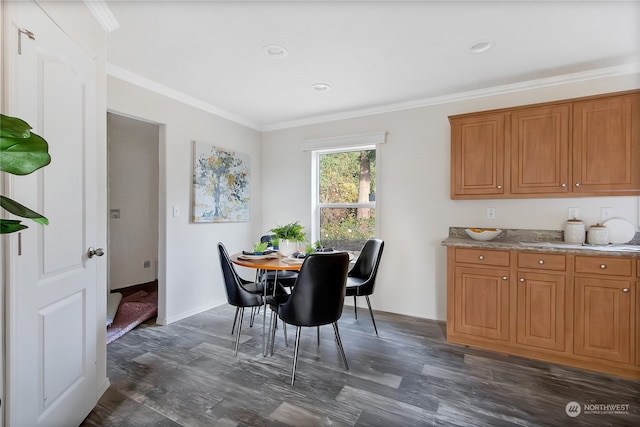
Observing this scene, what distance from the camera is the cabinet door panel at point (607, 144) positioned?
2273mm

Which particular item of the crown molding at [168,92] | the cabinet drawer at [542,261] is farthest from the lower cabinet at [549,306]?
the crown molding at [168,92]

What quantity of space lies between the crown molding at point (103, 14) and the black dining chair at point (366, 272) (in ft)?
8.76

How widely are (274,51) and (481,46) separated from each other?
5.16 feet

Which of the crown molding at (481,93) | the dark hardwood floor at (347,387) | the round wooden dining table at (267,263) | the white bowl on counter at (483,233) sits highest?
the crown molding at (481,93)

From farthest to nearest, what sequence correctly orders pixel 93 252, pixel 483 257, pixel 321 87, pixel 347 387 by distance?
1. pixel 321 87
2. pixel 483 257
3. pixel 347 387
4. pixel 93 252

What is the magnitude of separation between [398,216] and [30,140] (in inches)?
125

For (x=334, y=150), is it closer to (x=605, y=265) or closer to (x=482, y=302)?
(x=482, y=302)

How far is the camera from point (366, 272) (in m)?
3.10

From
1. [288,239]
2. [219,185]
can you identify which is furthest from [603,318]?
[219,185]

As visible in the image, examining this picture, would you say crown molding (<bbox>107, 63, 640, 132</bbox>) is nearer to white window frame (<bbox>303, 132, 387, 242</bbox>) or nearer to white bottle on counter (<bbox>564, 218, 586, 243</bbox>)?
white window frame (<bbox>303, 132, 387, 242</bbox>)

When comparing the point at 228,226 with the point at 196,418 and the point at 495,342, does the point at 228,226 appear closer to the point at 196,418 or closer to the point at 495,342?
the point at 196,418

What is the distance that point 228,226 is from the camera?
152 inches

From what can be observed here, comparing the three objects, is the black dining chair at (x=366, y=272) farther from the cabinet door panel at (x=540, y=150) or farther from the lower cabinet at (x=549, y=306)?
the cabinet door panel at (x=540, y=150)

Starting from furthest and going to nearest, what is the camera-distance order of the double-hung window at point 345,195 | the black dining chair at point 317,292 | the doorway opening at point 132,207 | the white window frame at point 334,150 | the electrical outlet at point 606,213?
the doorway opening at point 132,207 → the double-hung window at point 345,195 → the white window frame at point 334,150 → the electrical outlet at point 606,213 → the black dining chair at point 317,292
